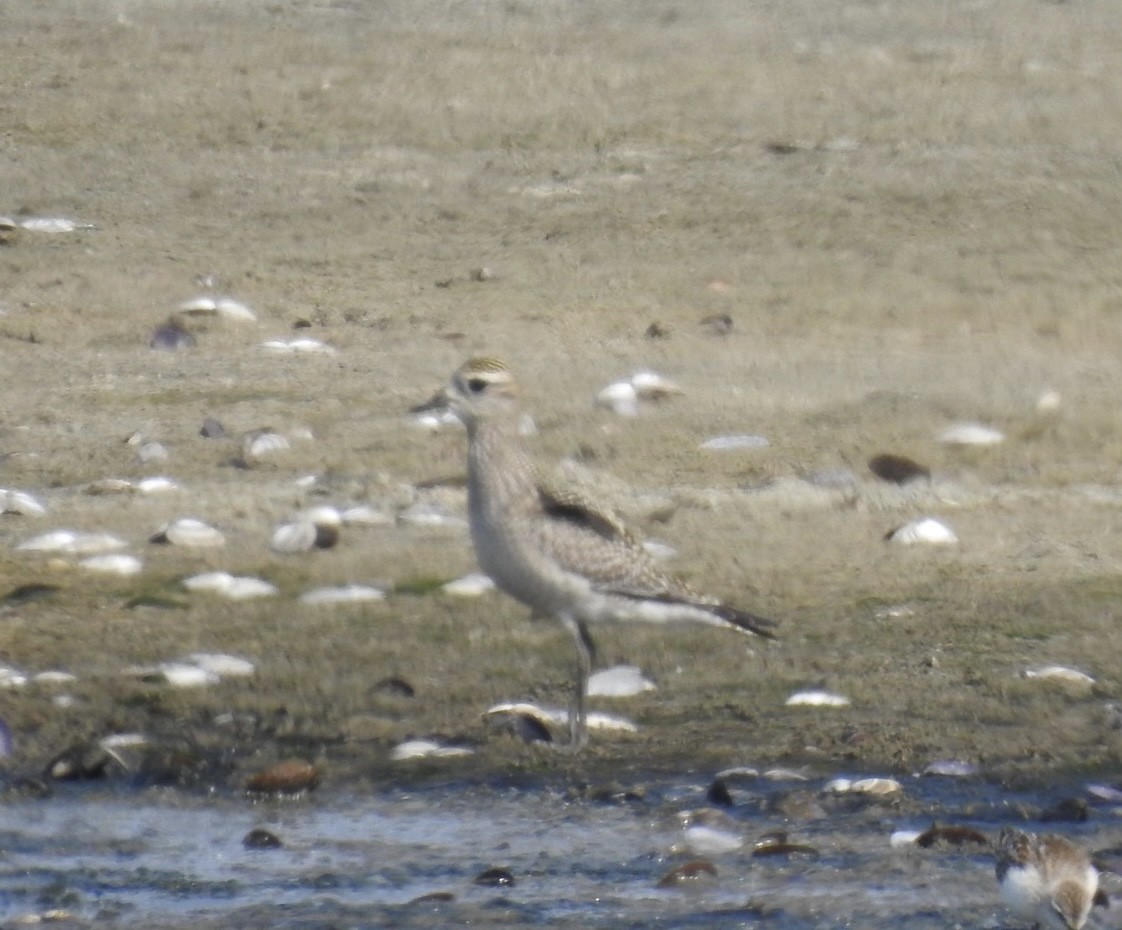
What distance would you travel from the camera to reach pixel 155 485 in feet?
27.0

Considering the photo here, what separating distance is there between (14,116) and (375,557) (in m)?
7.20

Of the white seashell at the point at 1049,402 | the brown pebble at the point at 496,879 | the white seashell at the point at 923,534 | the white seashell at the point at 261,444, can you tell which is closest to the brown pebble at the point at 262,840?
the brown pebble at the point at 496,879

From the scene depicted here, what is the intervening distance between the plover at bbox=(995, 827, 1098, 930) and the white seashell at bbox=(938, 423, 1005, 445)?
4.31m

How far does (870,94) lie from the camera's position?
14055 mm

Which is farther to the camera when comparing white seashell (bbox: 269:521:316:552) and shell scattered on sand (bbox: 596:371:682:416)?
shell scattered on sand (bbox: 596:371:682:416)

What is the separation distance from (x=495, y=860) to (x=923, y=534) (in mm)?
2864

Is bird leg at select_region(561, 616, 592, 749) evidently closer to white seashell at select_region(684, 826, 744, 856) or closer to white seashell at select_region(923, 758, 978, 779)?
white seashell at select_region(684, 826, 744, 856)

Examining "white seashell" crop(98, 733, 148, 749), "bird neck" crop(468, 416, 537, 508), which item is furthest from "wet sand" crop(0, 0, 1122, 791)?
"bird neck" crop(468, 416, 537, 508)

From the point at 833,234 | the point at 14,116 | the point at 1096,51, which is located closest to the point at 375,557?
the point at 833,234

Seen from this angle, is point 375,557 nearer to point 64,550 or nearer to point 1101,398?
point 64,550

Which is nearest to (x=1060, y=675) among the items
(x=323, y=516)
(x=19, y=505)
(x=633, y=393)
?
(x=323, y=516)

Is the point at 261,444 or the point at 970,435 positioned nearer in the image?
the point at 261,444

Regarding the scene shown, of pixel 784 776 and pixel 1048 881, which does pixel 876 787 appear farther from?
pixel 1048 881

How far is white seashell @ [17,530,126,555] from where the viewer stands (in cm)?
748
